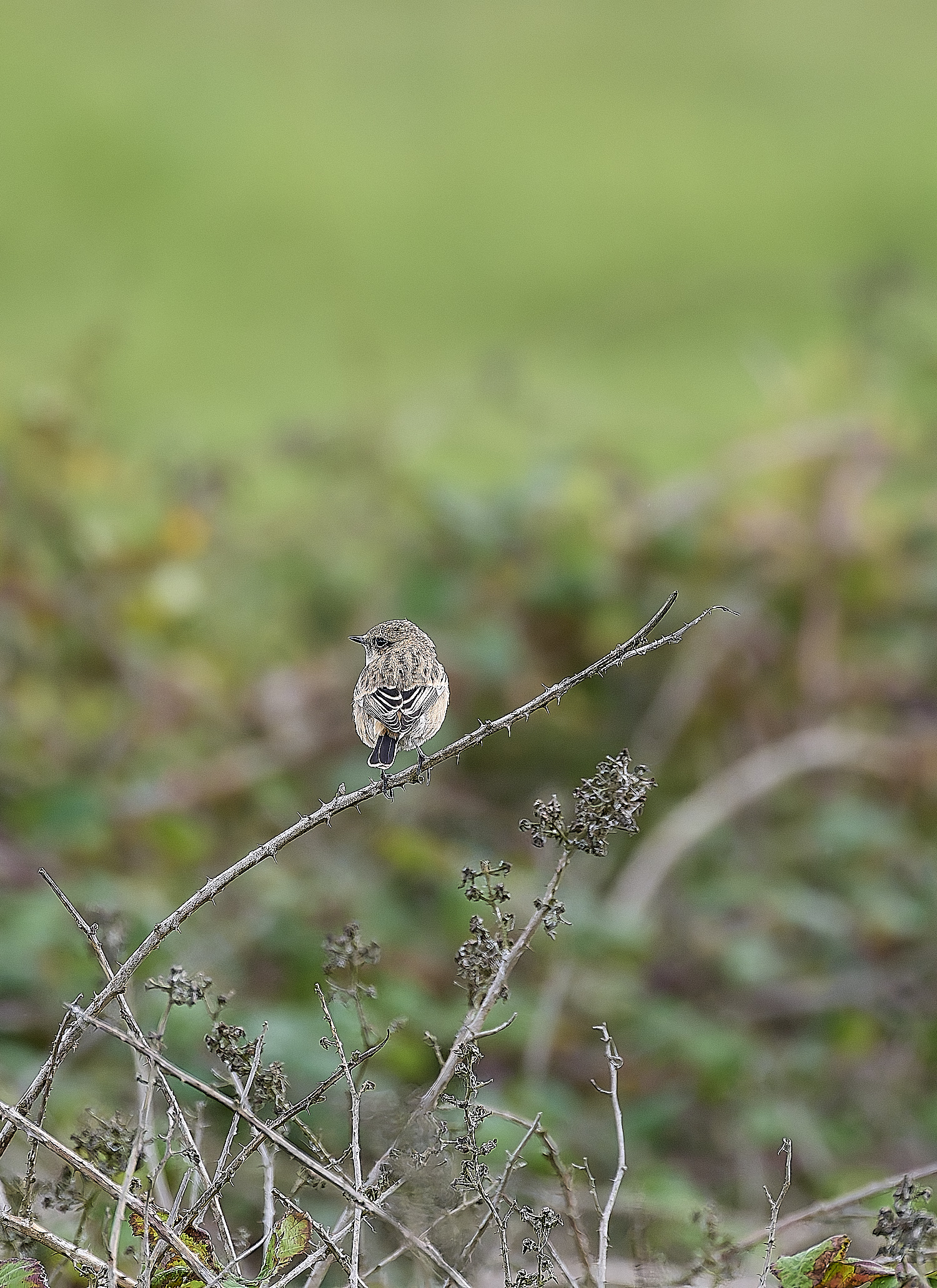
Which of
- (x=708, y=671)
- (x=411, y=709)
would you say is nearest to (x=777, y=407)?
(x=708, y=671)

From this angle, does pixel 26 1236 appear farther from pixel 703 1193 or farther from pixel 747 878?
pixel 747 878

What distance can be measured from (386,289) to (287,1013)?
4.41 metres

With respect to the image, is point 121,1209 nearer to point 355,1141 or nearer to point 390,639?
point 355,1141

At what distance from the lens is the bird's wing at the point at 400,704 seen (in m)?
1.19

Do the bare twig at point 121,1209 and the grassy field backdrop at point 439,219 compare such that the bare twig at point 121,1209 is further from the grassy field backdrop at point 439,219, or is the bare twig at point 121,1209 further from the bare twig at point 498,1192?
the grassy field backdrop at point 439,219

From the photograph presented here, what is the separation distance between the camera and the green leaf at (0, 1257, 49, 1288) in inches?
36.1

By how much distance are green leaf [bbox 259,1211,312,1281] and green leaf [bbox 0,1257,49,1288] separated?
151 millimetres

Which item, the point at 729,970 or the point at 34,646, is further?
the point at 34,646

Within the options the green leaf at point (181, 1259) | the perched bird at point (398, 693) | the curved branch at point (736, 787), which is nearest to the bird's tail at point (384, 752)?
the perched bird at point (398, 693)

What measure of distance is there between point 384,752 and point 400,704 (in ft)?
0.15

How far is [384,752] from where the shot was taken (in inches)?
47.3

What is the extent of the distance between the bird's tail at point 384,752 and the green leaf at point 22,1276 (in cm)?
45

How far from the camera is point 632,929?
104 inches

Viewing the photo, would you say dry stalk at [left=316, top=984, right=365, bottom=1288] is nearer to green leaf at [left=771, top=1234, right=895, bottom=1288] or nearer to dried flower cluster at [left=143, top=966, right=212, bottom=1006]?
dried flower cluster at [left=143, top=966, right=212, bottom=1006]
